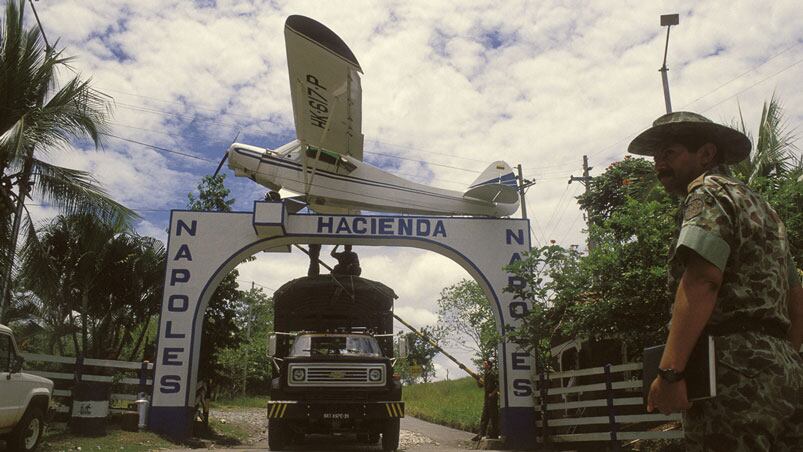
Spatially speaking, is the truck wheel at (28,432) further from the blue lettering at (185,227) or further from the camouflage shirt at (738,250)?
the camouflage shirt at (738,250)

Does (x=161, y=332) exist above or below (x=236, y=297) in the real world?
below

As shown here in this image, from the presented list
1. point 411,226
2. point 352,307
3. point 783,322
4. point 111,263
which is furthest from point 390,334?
point 783,322

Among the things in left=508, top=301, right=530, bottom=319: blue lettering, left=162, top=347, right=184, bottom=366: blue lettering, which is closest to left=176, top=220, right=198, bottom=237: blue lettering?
left=162, top=347, right=184, bottom=366: blue lettering

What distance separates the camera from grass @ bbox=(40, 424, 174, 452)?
30.6 ft

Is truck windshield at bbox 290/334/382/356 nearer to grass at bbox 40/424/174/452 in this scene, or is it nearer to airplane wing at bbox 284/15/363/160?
grass at bbox 40/424/174/452

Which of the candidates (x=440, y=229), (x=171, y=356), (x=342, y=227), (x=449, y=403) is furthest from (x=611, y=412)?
(x=449, y=403)

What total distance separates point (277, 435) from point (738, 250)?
900 cm

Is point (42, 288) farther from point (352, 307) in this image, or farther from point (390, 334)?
point (390, 334)

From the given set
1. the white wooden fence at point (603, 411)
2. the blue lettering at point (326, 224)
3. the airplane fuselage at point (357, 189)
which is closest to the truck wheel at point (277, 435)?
the blue lettering at point (326, 224)

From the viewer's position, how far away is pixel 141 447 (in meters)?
10.0

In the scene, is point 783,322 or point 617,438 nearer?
point 783,322

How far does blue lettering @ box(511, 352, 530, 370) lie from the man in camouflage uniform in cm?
1011

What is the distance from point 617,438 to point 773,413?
7.37 meters

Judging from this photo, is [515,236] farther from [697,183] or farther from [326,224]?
[697,183]
